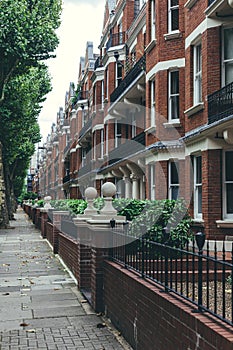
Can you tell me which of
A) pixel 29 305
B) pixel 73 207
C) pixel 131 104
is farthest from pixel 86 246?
pixel 131 104

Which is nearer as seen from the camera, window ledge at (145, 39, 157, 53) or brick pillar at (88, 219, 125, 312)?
brick pillar at (88, 219, 125, 312)

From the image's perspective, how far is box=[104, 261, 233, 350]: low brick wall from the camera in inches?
168

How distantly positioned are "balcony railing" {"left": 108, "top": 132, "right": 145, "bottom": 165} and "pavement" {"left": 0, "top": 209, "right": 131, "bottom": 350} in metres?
8.98

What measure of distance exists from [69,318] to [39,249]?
38.0 ft

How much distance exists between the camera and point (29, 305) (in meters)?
9.27

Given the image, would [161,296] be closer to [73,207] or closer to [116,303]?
[116,303]

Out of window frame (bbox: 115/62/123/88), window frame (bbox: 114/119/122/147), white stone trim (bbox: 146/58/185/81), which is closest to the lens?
white stone trim (bbox: 146/58/185/81)

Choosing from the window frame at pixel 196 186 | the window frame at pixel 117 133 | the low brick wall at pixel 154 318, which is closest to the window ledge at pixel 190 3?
the window frame at pixel 196 186

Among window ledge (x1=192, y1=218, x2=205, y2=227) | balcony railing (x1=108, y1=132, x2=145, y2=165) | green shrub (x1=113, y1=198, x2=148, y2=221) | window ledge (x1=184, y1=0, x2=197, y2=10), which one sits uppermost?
window ledge (x1=184, y1=0, x2=197, y2=10)

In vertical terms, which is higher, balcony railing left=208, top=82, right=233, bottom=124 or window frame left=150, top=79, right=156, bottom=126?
window frame left=150, top=79, right=156, bottom=126

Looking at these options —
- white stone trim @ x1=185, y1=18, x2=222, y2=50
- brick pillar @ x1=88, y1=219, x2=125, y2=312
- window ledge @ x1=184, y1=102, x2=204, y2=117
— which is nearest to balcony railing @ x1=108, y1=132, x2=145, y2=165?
window ledge @ x1=184, y1=102, x2=204, y2=117

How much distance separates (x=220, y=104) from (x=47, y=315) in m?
7.89

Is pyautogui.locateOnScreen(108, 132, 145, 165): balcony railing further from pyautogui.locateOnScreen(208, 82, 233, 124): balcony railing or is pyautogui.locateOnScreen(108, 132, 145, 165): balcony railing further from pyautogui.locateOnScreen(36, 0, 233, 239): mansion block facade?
pyautogui.locateOnScreen(208, 82, 233, 124): balcony railing

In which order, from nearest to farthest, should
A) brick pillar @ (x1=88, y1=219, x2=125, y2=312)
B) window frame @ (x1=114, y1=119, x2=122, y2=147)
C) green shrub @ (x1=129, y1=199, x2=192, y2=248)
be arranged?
brick pillar @ (x1=88, y1=219, x2=125, y2=312), green shrub @ (x1=129, y1=199, x2=192, y2=248), window frame @ (x1=114, y1=119, x2=122, y2=147)
